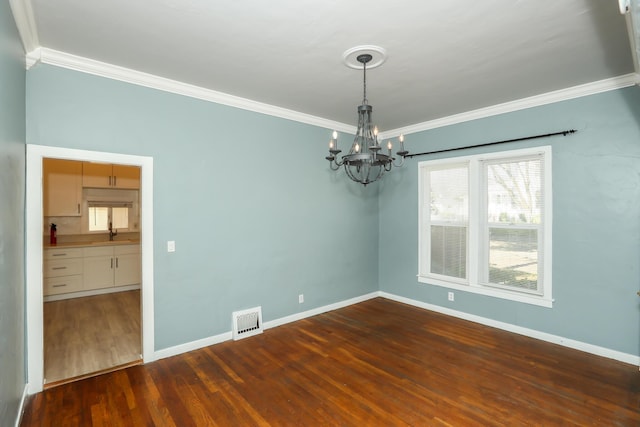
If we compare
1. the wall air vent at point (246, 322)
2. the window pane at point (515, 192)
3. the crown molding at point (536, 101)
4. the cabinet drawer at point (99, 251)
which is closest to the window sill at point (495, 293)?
the window pane at point (515, 192)

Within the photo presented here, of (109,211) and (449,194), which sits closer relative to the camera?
(449,194)

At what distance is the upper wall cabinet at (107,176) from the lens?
5.41m

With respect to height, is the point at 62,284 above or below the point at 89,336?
above

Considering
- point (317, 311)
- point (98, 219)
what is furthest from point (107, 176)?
point (317, 311)

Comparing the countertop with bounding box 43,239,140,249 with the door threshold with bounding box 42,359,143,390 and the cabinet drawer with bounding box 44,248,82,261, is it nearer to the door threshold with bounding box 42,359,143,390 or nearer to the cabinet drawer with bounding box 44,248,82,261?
the cabinet drawer with bounding box 44,248,82,261

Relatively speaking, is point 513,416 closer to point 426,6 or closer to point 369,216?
point 426,6

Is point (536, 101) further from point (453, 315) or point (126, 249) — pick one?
point (126, 249)

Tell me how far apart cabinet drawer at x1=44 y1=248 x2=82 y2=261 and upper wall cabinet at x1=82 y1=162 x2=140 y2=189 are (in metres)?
1.11

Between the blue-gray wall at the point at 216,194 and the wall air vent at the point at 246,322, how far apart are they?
7 centimetres

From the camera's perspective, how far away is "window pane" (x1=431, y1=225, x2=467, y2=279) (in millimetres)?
4332

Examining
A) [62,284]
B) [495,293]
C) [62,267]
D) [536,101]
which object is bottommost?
[62,284]

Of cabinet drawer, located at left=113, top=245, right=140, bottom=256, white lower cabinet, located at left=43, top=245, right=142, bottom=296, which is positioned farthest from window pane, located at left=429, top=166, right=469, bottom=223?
cabinet drawer, located at left=113, top=245, right=140, bottom=256

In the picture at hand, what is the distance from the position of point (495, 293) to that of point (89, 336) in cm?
498

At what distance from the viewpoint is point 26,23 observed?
2172 millimetres
